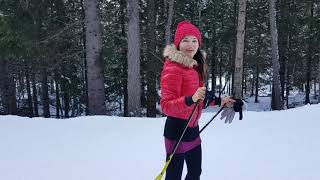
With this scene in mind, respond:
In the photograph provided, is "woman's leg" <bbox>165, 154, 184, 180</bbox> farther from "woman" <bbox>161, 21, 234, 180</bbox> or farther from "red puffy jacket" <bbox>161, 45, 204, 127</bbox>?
"red puffy jacket" <bbox>161, 45, 204, 127</bbox>

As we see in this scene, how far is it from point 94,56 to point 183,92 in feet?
27.0

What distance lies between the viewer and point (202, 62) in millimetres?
3674

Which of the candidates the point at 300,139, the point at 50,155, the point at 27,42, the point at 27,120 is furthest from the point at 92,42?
the point at 300,139

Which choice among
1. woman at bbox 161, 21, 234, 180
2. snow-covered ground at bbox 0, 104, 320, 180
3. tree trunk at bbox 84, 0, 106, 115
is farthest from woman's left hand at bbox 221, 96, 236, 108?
tree trunk at bbox 84, 0, 106, 115

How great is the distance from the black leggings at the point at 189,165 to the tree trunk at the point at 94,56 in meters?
8.05

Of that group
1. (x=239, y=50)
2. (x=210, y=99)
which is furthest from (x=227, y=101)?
(x=239, y=50)

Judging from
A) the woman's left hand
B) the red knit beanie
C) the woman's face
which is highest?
Answer: the red knit beanie

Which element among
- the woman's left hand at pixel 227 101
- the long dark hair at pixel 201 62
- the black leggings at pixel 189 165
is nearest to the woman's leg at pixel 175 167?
the black leggings at pixel 189 165

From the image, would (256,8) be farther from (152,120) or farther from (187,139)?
(187,139)

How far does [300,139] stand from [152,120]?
3.51 meters

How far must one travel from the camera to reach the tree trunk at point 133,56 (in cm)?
1098

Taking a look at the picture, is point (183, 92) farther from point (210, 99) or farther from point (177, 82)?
point (210, 99)

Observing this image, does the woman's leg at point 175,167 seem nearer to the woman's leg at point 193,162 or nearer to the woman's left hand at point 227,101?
the woman's leg at point 193,162

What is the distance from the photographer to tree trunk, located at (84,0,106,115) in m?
10.9
